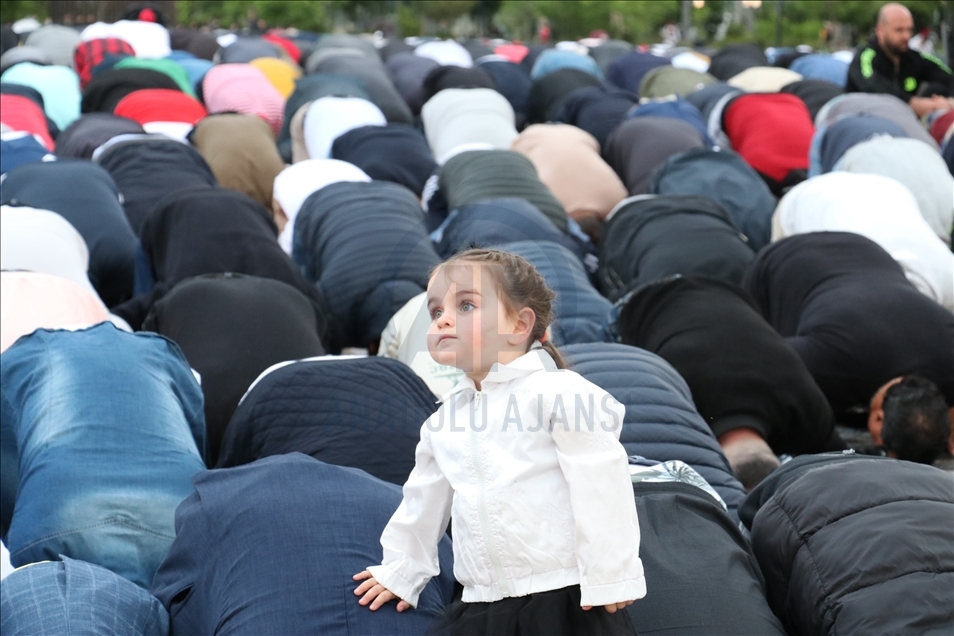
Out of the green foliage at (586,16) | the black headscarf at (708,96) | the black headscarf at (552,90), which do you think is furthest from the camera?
the green foliage at (586,16)

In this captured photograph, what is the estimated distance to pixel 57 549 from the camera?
83.4 inches

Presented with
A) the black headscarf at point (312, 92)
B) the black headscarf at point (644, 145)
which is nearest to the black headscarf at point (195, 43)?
the black headscarf at point (312, 92)

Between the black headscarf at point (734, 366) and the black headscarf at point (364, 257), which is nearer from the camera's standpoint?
the black headscarf at point (734, 366)

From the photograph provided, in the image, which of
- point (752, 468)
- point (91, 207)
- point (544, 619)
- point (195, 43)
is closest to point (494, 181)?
point (91, 207)

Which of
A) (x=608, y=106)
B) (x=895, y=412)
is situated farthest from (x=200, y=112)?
(x=895, y=412)

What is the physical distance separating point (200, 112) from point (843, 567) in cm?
531

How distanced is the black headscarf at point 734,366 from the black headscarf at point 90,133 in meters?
3.06

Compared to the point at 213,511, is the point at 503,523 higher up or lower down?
higher up

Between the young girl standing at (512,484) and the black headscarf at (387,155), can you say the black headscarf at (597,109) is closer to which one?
the black headscarf at (387,155)

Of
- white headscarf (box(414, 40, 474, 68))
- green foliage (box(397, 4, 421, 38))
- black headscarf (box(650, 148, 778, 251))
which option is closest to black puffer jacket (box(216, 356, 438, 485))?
black headscarf (box(650, 148, 778, 251))

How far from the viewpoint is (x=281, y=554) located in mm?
1845

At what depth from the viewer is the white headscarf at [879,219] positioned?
162 inches

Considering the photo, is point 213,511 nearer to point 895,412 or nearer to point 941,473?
point 941,473

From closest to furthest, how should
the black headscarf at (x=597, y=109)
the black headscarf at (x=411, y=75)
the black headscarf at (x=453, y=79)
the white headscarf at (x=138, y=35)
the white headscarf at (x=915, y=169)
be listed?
the white headscarf at (x=915, y=169), the black headscarf at (x=597, y=109), the black headscarf at (x=453, y=79), the black headscarf at (x=411, y=75), the white headscarf at (x=138, y=35)
